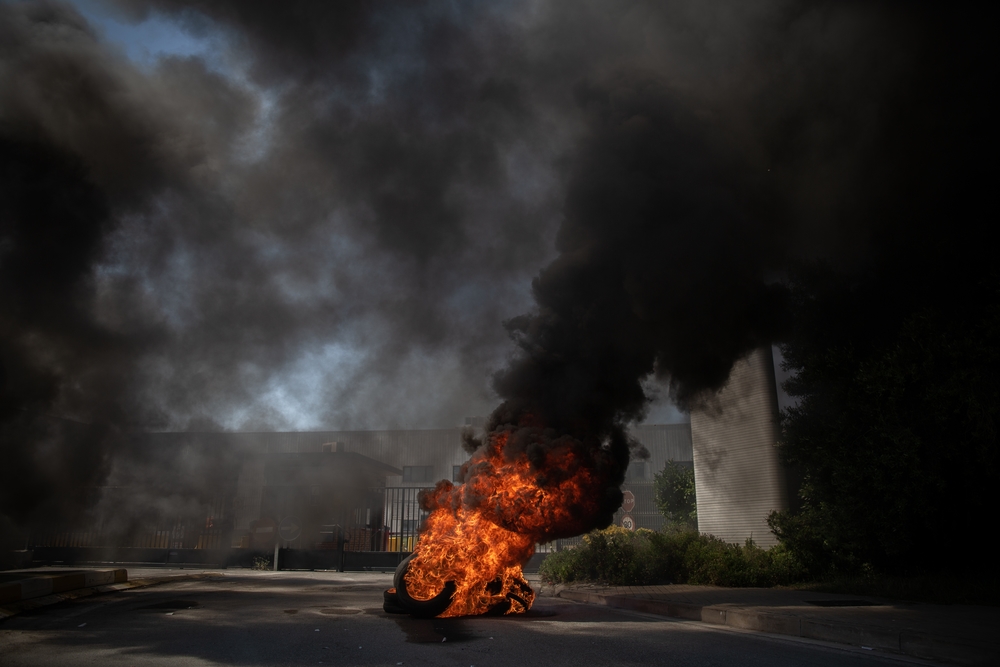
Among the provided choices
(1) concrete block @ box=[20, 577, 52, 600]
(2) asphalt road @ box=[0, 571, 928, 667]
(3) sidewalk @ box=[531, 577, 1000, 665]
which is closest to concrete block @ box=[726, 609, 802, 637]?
(3) sidewalk @ box=[531, 577, 1000, 665]

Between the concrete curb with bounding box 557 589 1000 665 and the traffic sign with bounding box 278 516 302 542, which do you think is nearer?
the concrete curb with bounding box 557 589 1000 665

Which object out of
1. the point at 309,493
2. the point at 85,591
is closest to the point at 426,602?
the point at 85,591

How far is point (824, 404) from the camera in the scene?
1127cm

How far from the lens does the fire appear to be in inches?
356

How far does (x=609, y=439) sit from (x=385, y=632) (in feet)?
17.0

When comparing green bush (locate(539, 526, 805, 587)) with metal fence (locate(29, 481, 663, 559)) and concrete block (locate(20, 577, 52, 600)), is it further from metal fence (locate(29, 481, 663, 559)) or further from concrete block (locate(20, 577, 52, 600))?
concrete block (locate(20, 577, 52, 600))

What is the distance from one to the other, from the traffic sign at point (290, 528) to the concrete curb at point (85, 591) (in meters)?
3.13

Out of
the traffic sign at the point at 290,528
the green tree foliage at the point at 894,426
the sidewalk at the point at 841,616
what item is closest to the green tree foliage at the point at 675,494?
the green tree foliage at the point at 894,426

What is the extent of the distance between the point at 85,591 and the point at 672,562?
11.7 meters

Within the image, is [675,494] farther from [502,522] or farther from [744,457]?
[502,522]

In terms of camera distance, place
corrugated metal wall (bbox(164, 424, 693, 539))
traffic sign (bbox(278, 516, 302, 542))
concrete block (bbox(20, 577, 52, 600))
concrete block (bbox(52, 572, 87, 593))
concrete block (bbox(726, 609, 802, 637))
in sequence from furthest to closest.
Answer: traffic sign (bbox(278, 516, 302, 542)) < corrugated metal wall (bbox(164, 424, 693, 539)) < concrete block (bbox(52, 572, 87, 593)) < concrete block (bbox(20, 577, 52, 600)) < concrete block (bbox(726, 609, 802, 637))

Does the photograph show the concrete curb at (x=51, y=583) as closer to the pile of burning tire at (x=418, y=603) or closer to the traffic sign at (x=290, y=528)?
the pile of burning tire at (x=418, y=603)

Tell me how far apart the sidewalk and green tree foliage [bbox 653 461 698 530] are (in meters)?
12.5

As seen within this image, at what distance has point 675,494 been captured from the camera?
2433 centimetres
